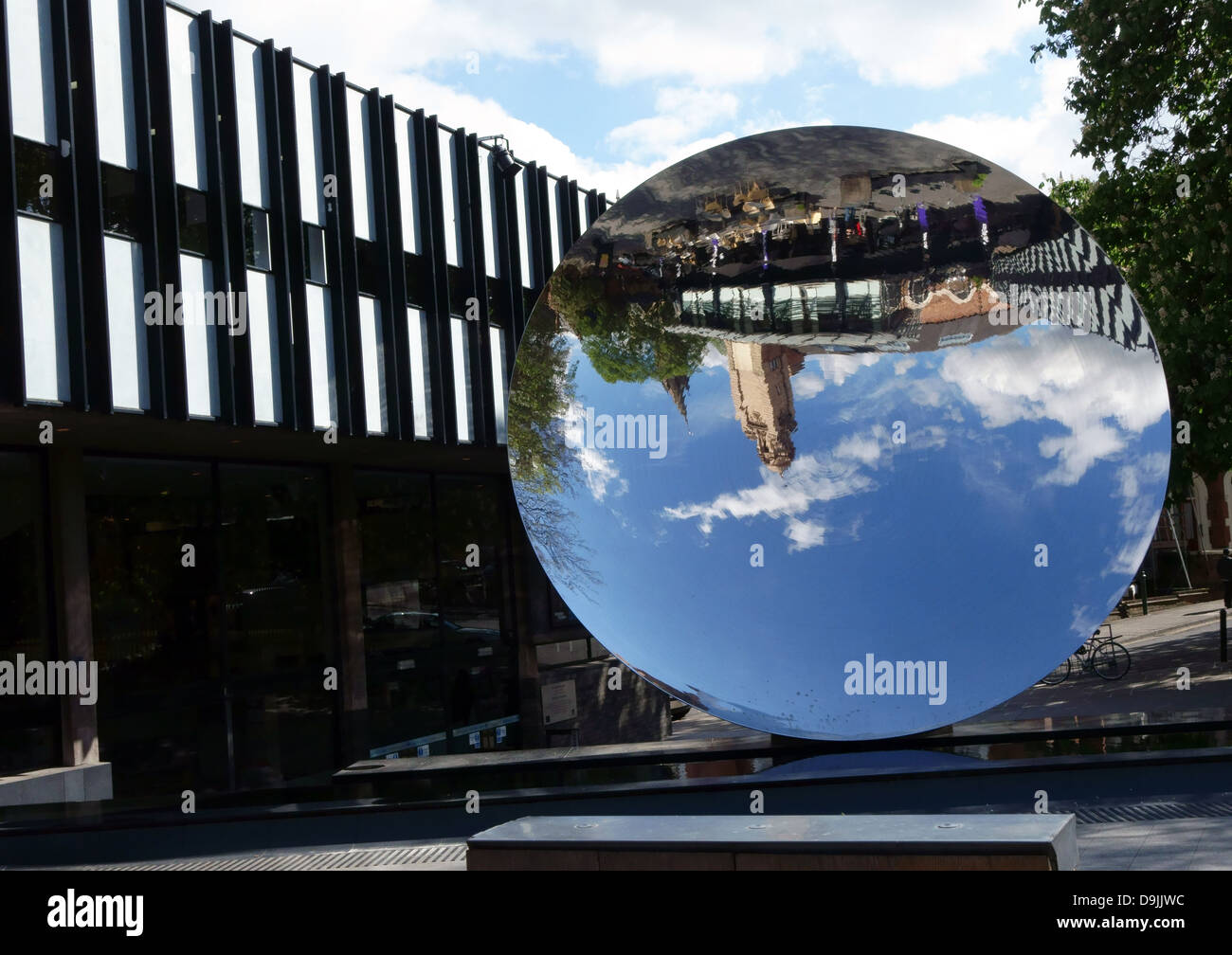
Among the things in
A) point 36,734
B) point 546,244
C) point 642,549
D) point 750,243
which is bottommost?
point 36,734

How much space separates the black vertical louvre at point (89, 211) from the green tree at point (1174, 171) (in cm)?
1471

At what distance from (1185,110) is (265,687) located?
684 inches

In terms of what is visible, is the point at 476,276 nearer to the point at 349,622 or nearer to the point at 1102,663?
the point at 349,622

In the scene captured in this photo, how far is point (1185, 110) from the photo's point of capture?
20.0 meters

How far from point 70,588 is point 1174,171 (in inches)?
704

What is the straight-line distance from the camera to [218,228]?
55.7ft

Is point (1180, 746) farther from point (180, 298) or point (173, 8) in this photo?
point (173, 8)

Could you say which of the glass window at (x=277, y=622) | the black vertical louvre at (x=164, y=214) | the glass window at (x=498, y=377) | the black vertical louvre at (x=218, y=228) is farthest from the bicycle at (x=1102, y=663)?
the black vertical louvre at (x=164, y=214)

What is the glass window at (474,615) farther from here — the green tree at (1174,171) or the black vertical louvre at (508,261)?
the green tree at (1174,171)

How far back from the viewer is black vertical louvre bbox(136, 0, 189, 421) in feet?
52.0

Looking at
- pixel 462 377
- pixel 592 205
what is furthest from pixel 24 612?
pixel 592 205

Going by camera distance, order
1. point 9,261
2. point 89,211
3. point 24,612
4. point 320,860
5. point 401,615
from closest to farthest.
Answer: point 320,860 → point 9,261 → point 89,211 → point 24,612 → point 401,615
